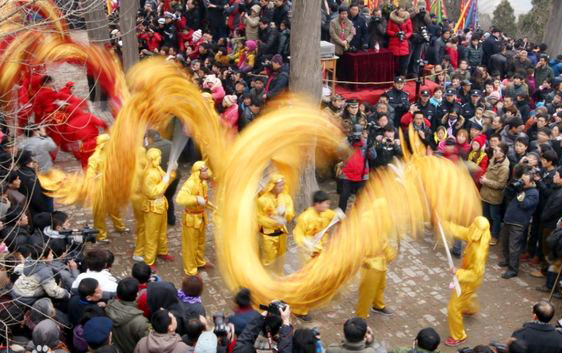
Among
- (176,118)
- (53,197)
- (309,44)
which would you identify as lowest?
(53,197)

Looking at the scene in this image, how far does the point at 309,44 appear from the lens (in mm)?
9711

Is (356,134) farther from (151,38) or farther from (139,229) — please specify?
(151,38)

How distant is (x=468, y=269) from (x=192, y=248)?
11.3 feet

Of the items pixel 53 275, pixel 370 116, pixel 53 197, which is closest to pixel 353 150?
pixel 370 116

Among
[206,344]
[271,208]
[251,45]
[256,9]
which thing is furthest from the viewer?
[256,9]

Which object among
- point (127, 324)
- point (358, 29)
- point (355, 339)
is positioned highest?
point (358, 29)

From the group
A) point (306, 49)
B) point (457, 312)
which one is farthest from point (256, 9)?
point (457, 312)

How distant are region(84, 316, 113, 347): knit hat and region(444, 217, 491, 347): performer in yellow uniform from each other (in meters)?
3.83

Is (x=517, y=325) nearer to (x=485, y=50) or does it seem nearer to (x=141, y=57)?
(x=485, y=50)

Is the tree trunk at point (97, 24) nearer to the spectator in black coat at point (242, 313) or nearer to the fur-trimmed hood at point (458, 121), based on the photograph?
the fur-trimmed hood at point (458, 121)

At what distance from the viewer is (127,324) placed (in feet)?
19.6

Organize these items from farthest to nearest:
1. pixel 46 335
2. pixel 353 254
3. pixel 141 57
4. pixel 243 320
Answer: pixel 141 57
pixel 353 254
pixel 243 320
pixel 46 335

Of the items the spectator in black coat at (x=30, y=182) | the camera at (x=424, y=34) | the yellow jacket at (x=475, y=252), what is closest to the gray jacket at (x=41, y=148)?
the spectator in black coat at (x=30, y=182)

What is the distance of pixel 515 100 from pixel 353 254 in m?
6.48
